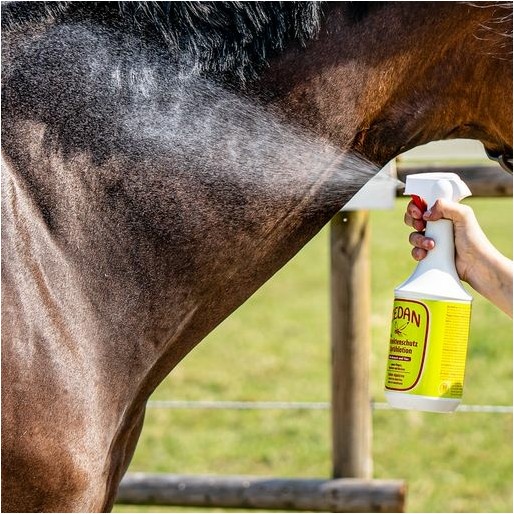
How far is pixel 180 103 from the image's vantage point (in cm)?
120

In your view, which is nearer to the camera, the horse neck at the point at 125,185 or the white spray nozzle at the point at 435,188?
the horse neck at the point at 125,185

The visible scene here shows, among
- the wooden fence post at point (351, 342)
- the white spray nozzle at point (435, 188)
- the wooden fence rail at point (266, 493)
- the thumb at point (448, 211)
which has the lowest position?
the wooden fence rail at point (266, 493)

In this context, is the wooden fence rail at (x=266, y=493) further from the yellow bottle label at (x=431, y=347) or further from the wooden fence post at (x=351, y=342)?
the yellow bottle label at (x=431, y=347)

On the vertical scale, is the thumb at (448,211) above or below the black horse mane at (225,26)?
below

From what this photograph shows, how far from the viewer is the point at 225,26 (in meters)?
1.17

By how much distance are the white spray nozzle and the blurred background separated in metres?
1.21

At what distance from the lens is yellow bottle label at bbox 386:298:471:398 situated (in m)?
1.31

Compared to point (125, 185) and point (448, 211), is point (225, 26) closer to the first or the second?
point (125, 185)

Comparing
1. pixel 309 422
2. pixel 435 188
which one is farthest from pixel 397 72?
pixel 309 422

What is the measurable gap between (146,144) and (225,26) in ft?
0.67

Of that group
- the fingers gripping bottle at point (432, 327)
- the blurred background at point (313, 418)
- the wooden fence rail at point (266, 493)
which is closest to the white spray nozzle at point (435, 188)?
the fingers gripping bottle at point (432, 327)

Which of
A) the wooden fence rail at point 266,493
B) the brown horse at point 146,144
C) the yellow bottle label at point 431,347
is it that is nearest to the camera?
the brown horse at point 146,144

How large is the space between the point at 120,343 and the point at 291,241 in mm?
312

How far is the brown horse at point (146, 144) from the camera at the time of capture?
115 centimetres
